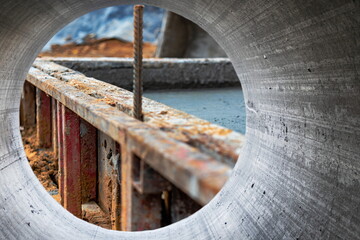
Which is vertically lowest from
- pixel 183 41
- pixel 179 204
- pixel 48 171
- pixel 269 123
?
pixel 48 171

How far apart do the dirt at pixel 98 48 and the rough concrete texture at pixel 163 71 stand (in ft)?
29.1

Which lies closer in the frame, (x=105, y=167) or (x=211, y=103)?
(x=105, y=167)

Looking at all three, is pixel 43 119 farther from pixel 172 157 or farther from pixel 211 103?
pixel 172 157

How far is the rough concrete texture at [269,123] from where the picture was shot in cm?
219

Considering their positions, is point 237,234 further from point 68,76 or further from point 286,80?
point 68,76

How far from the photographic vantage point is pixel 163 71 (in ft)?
26.4

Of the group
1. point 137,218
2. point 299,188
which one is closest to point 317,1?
point 299,188

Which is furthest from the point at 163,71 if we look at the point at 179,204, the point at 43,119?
the point at 179,204

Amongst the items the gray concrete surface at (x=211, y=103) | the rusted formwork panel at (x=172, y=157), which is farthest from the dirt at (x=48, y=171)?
Answer: the rusted formwork panel at (x=172, y=157)

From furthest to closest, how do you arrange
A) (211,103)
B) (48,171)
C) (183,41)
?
1. (183,41)
2. (211,103)
3. (48,171)

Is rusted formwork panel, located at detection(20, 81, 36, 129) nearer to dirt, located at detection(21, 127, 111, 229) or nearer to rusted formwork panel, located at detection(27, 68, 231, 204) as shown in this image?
dirt, located at detection(21, 127, 111, 229)

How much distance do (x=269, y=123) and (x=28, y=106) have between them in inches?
221

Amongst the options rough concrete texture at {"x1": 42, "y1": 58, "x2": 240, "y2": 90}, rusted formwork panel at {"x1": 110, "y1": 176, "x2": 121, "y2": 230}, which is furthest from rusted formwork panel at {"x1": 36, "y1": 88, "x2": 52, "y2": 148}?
rusted formwork panel at {"x1": 110, "y1": 176, "x2": 121, "y2": 230}

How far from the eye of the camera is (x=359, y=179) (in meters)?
2.16
